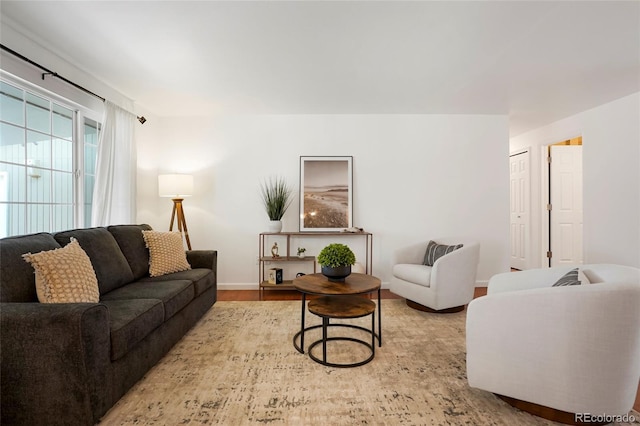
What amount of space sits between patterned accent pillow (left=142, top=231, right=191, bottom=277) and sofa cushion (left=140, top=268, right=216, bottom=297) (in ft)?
0.22

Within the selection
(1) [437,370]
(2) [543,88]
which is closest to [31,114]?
(1) [437,370]

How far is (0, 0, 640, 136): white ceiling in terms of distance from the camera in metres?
2.11

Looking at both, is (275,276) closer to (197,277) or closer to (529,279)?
(197,277)

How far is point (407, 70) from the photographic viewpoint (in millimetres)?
3021

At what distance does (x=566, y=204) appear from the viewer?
497cm

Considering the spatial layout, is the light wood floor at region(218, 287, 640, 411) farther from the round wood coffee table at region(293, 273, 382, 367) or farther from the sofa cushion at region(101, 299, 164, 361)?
the sofa cushion at region(101, 299, 164, 361)

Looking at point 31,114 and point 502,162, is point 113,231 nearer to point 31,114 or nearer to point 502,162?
point 31,114

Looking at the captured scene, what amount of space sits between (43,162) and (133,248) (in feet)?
3.48

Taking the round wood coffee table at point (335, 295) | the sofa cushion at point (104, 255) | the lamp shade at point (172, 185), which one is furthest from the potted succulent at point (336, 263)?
the lamp shade at point (172, 185)

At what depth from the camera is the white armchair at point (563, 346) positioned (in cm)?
150

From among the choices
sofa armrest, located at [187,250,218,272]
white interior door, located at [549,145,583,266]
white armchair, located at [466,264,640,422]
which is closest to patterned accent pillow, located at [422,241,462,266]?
white armchair, located at [466,264,640,422]

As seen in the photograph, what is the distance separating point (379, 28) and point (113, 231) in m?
2.85

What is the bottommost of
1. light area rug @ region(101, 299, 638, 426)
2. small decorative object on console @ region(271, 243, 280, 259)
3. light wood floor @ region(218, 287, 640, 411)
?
light area rug @ region(101, 299, 638, 426)

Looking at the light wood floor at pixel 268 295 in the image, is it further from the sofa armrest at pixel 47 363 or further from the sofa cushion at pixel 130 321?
the sofa armrest at pixel 47 363
